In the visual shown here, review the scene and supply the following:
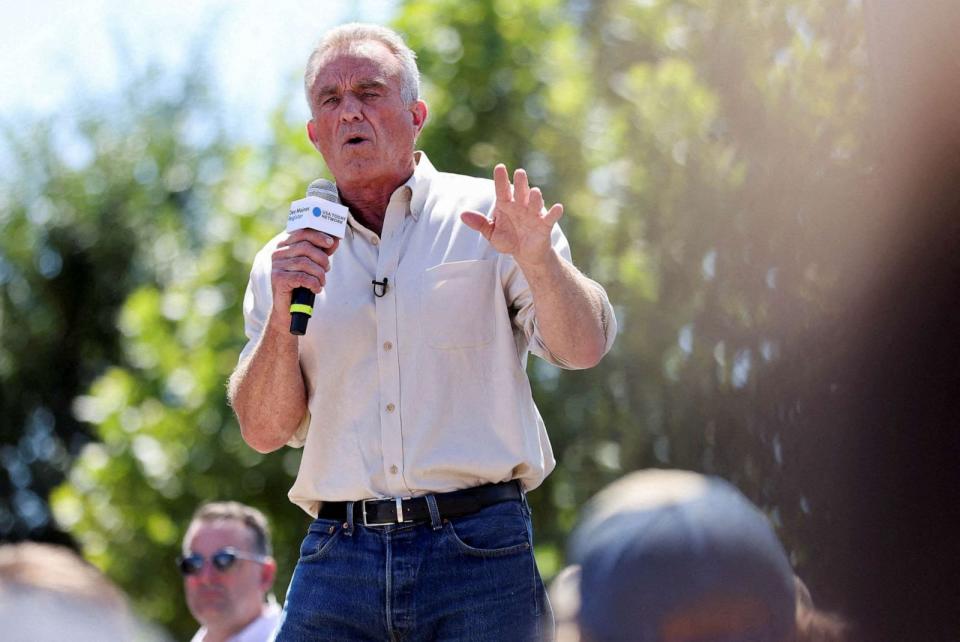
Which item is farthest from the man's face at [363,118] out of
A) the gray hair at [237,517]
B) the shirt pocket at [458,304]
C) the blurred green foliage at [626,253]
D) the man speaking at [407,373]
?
the gray hair at [237,517]

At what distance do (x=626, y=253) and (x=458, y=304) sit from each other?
3.05m

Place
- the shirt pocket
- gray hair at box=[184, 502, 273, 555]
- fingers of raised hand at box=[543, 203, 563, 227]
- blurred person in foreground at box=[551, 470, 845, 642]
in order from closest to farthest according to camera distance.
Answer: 1. blurred person in foreground at box=[551, 470, 845, 642]
2. fingers of raised hand at box=[543, 203, 563, 227]
3. the shirt pocket
4. gray hair at box=[184, 502, 273, 555]

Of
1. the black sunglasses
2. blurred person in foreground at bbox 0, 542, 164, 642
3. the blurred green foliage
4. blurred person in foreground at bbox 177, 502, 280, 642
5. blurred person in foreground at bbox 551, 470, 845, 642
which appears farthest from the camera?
the black sunglasses

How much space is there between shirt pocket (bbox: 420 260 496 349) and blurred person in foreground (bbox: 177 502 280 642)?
8.64 ft

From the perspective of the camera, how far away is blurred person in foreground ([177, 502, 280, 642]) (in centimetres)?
528

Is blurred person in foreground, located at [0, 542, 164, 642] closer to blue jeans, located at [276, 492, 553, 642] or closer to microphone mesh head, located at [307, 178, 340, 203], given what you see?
blue jeans, located at [276, 492, 553, 642]

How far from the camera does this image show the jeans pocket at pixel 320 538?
2904 millimetres

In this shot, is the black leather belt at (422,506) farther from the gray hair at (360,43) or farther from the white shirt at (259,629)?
the white shirt at (259,629)

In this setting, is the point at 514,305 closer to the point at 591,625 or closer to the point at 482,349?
the point at 482,349

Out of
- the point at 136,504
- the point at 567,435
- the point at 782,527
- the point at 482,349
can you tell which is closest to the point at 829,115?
the point at 782,527

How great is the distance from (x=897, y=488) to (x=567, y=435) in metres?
4.33

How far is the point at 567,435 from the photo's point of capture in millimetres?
6254

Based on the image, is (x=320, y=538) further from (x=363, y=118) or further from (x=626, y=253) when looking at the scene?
(x=626, y=253)

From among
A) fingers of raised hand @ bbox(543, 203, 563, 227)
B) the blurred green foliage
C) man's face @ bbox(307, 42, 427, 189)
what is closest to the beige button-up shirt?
man's face @ bbox(307, 42, 427, 189)
